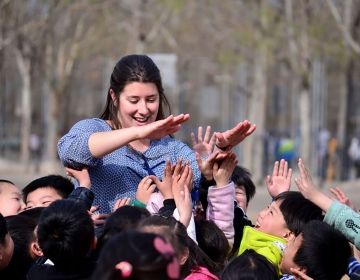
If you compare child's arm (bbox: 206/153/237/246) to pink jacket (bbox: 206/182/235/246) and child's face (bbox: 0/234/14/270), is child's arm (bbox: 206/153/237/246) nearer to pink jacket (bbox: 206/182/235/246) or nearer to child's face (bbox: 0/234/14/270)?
pink jacket (bbox: 206/182/235/246)

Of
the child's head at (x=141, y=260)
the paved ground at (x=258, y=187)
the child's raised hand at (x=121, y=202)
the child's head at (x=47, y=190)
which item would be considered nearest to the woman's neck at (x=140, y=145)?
the child's raised hand at (x=121, y=202)

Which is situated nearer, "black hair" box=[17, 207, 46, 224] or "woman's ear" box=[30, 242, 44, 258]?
"woman's ear" box=[30, 242, 44, 258]

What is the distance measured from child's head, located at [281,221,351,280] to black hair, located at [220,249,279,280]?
16 cm

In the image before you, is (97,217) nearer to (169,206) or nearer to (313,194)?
(169,206)

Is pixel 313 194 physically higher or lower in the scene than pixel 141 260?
lower

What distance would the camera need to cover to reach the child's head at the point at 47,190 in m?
5.27

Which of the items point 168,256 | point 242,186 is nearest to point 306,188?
point 242,186

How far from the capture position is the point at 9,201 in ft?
17.7

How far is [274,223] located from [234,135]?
802 mm

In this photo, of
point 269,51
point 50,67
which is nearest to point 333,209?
point 269,51

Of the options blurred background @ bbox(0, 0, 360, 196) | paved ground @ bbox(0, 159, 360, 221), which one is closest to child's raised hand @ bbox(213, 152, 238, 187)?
paved ground @ bbox(0, 159, 360, 221)

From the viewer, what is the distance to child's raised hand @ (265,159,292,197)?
16.5 ft

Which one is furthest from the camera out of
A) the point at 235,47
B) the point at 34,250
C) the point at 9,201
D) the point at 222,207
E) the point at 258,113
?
the point at 235,47

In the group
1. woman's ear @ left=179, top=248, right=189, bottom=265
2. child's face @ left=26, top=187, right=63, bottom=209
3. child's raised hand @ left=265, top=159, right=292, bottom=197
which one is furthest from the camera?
child's face @ left=26, top=187, right=63, bottom=209
